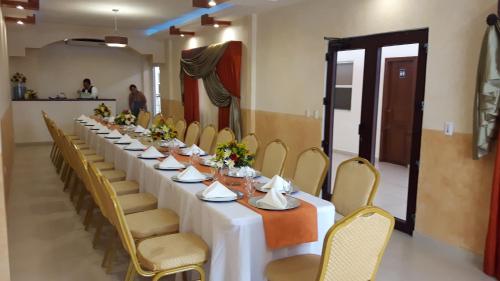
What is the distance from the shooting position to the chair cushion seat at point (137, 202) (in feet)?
10.7

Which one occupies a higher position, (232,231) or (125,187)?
(232,231)

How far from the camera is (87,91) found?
10.5 m

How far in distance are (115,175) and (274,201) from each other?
8.41 ft

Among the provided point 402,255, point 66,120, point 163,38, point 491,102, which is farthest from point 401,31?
point 66,120

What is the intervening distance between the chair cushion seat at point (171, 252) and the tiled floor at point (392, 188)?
2768mm

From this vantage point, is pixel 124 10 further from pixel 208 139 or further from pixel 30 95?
pixel 30 95

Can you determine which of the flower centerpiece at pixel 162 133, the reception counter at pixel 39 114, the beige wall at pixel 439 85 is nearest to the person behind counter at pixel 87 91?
the reception counter at pixel 39 114

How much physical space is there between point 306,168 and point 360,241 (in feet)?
5.18

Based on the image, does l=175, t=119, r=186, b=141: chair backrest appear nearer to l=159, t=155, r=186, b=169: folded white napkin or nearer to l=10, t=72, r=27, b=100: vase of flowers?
l=159, t=155, r=186, b=169: folded white napkin

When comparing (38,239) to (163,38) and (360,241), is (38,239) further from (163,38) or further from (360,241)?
Answer: (163,38)

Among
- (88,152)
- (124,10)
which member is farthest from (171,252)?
(124,10)

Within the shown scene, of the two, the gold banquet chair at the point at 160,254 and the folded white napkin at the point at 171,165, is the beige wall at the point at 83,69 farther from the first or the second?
the gold banquet chair at the point at 160,254

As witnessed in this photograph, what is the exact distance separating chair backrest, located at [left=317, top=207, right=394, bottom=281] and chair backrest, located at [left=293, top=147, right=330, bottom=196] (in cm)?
128

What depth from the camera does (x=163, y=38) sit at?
9.73m
